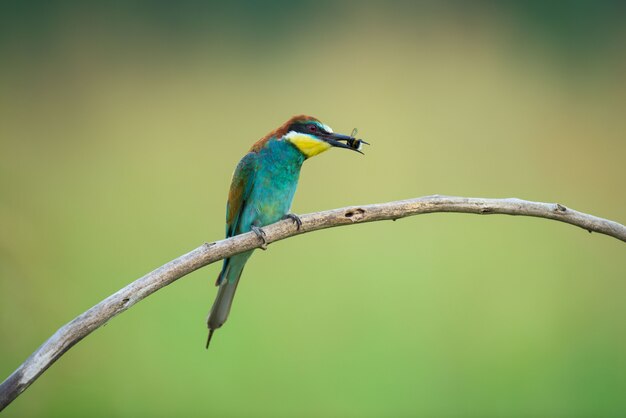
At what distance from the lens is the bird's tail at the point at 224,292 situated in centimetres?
181

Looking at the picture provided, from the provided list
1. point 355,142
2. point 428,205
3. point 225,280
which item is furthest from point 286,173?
point 428,205

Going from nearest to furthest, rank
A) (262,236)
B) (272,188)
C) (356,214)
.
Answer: (356,214) < (262,236) < (272,188)

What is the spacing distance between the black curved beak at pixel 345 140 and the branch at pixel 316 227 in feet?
0.77

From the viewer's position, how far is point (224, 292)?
184cm

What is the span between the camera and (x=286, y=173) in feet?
6.00

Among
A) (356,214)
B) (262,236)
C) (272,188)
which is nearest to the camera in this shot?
(356,214)

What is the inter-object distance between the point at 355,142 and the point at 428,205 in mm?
325

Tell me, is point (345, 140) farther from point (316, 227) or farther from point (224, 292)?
point (224, 292)

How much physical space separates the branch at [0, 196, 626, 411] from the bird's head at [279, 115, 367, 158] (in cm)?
23

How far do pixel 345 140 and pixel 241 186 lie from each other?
0.34 metres

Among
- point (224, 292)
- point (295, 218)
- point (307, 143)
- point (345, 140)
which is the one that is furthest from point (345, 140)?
point (224, 292)

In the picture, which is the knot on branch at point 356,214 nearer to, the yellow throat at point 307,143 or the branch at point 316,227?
the branch at point 316,227

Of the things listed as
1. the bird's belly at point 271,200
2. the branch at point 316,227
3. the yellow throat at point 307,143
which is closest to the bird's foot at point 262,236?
the branch at point 316,227

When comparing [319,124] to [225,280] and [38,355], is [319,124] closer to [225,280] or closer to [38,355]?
[225,280]
